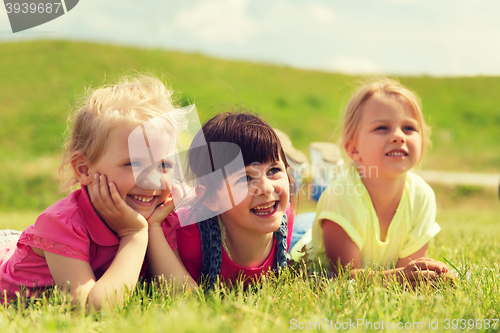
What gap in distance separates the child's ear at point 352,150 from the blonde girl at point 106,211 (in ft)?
4.71

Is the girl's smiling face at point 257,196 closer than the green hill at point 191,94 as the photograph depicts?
Yes

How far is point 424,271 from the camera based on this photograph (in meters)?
2.38

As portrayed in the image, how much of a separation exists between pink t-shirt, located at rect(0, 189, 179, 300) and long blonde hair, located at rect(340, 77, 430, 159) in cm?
158

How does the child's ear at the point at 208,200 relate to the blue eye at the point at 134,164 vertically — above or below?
below

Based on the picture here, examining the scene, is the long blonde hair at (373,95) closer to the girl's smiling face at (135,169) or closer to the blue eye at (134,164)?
the girl's smiling face at (135,169)

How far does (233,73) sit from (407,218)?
80.2 feet

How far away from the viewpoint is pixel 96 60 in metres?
24.8

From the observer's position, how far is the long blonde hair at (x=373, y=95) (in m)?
3.06

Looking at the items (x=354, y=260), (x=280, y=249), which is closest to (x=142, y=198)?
(x=280, y=249)

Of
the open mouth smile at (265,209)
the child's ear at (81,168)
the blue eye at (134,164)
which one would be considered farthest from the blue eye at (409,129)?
the child's ear at (81,168)

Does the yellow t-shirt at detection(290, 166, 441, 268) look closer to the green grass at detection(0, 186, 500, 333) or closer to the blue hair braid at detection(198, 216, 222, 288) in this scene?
the green grass at detection(0, 186, 500, 333)

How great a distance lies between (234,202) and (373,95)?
1471 millimetres

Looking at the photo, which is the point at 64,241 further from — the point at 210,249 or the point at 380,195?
the point at 380,195

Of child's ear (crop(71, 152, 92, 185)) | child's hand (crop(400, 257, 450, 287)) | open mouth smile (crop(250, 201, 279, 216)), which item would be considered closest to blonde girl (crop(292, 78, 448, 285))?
child's hand (crop(400, 257, 450, 287))
